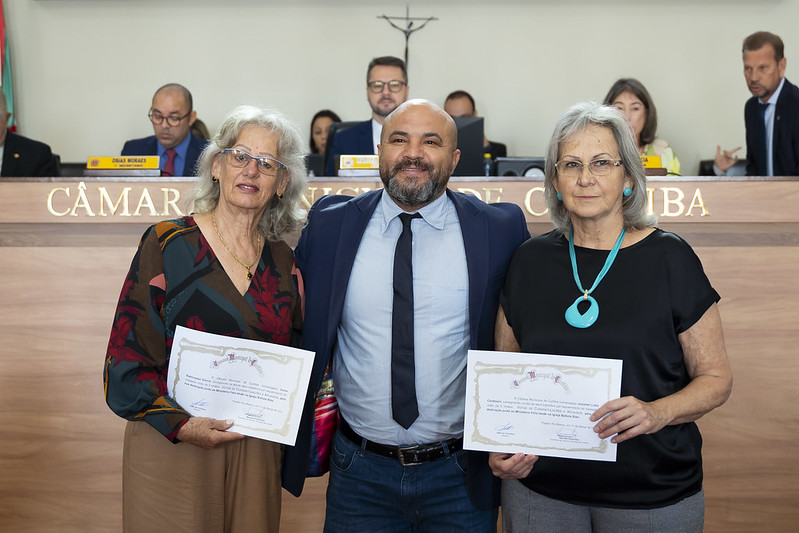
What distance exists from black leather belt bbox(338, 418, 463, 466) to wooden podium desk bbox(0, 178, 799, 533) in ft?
3.27

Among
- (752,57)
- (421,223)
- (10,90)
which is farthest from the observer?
(10,90)

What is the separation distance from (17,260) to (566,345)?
2.20 m

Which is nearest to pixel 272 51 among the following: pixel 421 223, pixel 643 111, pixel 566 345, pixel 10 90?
pixel 10 90

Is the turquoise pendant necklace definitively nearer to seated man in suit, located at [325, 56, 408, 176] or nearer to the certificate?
the certificate

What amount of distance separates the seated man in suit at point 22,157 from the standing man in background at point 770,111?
4232 millimetres

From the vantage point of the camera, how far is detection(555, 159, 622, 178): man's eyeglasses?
188cm

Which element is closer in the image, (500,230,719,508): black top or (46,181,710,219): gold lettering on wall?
(500,230,719,508): black top

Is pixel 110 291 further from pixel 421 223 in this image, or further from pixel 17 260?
pixel 421 223

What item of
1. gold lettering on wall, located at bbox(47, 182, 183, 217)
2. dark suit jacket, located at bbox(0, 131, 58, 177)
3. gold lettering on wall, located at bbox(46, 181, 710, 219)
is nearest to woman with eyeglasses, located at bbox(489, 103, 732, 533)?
gold lettering on wall, located at bbox(46, 181, 710, 219)

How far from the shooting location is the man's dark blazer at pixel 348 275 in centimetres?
204

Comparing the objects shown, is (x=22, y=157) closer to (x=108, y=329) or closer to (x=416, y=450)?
(x=108, y=329)

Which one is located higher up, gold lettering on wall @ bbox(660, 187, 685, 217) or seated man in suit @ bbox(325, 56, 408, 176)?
seated man in suit @ bbox(325, 56, 408, 176)

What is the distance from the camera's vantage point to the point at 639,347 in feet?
5.77

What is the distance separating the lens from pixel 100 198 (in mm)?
2973
